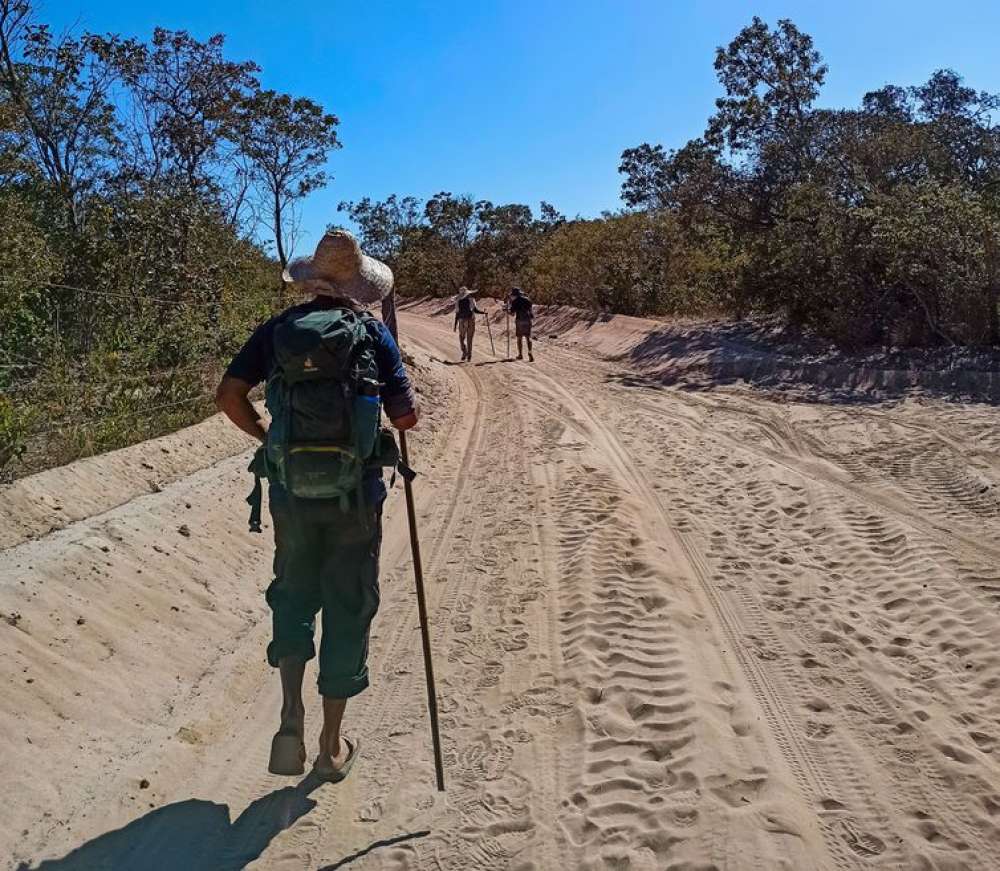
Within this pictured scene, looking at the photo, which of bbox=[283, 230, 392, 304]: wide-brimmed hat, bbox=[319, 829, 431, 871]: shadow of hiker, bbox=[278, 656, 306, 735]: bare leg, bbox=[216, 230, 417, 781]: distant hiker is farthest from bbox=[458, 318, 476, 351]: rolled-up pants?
bbox=[319, 829, 431, 871]: shadow of hiker

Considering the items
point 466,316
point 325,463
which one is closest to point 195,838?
point 325,463

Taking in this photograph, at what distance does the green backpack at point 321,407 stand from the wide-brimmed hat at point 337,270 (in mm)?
337

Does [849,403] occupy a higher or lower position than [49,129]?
lower

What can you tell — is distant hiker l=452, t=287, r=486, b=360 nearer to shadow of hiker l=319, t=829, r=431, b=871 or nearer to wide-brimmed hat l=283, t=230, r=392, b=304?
wide-brimmed hat l=283, t=230, r=392, b=304

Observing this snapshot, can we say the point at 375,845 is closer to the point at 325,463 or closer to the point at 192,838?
the point at 192,838

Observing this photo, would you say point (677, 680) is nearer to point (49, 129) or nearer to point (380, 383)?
point (380, 383)

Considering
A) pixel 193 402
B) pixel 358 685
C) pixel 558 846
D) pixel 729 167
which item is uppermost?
pixel 729 167

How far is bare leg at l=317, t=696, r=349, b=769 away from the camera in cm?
318

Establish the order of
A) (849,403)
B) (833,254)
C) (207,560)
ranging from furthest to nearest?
(833,254)
(849,403)
(207,560)

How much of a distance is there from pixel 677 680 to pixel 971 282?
39.3ft

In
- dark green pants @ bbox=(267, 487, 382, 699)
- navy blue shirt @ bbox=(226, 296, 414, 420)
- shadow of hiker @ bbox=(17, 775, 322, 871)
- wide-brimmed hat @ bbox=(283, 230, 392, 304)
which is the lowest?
shadow of hiker @ bbox=(17, 775, 322, 871)

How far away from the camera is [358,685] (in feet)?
10.4

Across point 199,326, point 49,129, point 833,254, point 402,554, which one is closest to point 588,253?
point 833,254

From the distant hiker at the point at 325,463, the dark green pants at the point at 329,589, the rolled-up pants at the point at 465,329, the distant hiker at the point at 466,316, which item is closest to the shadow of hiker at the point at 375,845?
the distant hiker at the point at 325,463
